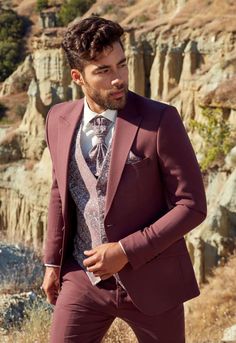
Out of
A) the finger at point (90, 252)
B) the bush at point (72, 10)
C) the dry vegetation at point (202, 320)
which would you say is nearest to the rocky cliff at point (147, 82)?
the dry vegetation at point (202, 320)

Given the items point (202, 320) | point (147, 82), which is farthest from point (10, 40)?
point (202, 320)

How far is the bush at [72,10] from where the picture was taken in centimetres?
5047

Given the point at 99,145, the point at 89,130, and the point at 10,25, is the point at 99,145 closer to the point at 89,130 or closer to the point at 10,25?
the point at 89,130

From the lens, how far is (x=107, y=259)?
2848mm

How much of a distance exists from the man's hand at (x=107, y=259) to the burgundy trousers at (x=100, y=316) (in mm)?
187

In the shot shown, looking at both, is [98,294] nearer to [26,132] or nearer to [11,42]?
[26,132]

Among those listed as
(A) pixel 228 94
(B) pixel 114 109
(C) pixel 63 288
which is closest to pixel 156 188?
(B) pixel 114 109

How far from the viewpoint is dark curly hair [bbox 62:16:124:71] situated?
2.83 metres

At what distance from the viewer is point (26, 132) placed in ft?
104

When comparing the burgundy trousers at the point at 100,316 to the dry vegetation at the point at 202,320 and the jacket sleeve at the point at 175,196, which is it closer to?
the jacket sleeve at the point at 175,196

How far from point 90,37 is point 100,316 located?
49.0 inches

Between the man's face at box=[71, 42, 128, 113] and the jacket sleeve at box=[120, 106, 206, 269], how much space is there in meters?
0.22

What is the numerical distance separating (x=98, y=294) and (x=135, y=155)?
2.16ft

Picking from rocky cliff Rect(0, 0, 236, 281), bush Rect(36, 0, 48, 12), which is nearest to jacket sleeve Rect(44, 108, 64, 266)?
rocky cliff Rect(0, 0, 236, 281)
